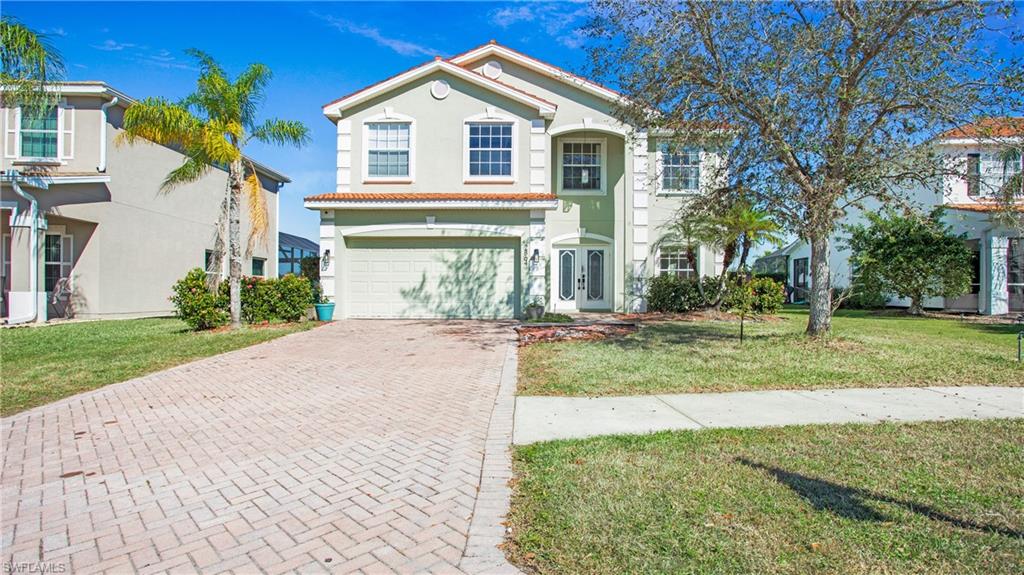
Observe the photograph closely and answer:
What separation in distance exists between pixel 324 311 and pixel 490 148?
714 centimetres

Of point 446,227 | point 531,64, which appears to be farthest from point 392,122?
point 531,64

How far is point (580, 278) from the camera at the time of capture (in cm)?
1805

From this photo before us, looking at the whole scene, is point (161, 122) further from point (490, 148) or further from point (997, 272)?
point (997, 272)

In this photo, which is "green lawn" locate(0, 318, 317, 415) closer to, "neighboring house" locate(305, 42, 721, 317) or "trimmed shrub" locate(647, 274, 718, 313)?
"neighboring house" locate(305, 42, 721, 317)

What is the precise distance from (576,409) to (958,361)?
7121 millimetres

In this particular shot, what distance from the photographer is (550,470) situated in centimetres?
399

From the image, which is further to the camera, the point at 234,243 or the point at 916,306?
the point at 916,306

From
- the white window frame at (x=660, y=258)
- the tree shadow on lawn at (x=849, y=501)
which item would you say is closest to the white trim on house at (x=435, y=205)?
the white window frame at (x=660, y=258)

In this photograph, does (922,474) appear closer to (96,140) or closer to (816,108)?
(816,108)

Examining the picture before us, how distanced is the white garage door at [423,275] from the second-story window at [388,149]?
2.21 meters

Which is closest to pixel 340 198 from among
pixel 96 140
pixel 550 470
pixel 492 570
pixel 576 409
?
pixel 96 140

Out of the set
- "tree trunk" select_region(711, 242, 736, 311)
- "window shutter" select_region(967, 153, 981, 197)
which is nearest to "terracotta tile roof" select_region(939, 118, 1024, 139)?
"window shutter" select_region(967, 153, 981, 197)

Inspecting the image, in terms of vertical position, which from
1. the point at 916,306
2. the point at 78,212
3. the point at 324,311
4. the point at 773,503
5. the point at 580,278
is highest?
the point at 78,212

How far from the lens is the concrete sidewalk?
205 inches
